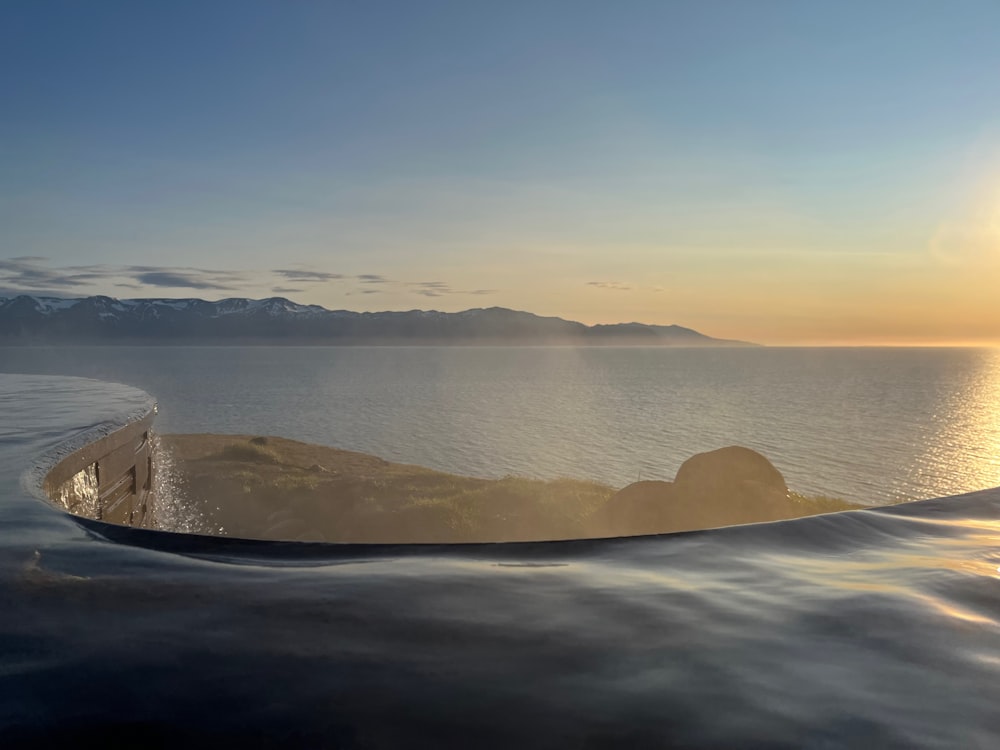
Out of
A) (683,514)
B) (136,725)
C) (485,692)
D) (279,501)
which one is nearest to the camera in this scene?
(136,725)

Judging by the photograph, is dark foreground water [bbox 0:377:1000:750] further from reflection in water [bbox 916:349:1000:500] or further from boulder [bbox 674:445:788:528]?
reflection in water [bbox 916:349:1000:500]

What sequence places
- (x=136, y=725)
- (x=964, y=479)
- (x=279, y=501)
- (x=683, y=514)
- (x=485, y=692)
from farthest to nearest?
1. (x=964, y=479)
2. (x=279, y=501)
3. (x=683, y=514)
4. (x=485, y=692)
5. (x=136, y=725)

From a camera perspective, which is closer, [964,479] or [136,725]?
[136,725]

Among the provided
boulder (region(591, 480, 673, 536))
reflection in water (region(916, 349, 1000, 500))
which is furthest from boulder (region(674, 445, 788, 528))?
reflection in water (region(916, 349, 1000, 500))

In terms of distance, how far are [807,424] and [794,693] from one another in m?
118

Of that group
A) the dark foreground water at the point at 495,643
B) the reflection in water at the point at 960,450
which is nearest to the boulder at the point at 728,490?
the dark foreground water at the point at 495,643

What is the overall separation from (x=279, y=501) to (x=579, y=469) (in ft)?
152

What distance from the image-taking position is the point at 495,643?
2588mm

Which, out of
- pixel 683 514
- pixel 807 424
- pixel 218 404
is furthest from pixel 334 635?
pixel 218 404

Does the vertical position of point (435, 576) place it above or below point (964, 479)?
above

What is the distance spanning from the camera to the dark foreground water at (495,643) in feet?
6.57

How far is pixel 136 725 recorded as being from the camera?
1.96 meters

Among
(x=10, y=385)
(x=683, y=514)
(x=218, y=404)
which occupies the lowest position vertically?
(x=218, y=404)

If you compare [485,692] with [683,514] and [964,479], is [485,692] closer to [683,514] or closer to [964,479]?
[683,514]
